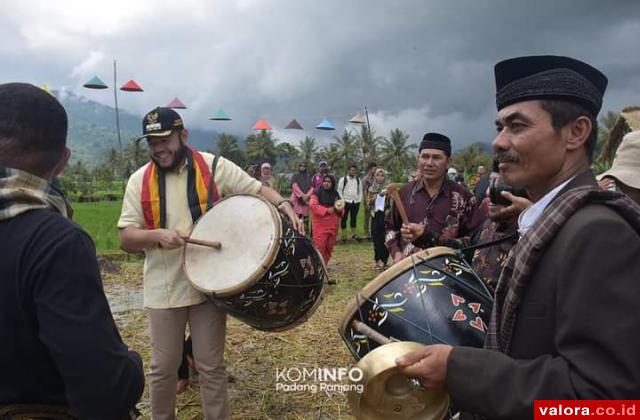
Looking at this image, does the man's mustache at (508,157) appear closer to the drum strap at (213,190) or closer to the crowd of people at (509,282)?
the crowd of people at (509,282)

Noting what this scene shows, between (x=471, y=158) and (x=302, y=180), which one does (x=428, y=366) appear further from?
(x=471, y=158)

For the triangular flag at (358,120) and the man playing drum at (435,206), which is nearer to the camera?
the man playing drum at (435,206)

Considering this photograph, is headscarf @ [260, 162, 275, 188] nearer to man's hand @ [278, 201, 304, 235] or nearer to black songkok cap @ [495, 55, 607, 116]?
man's hand @ [278, 201, 304, 235]

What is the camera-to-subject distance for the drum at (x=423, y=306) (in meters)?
1.94

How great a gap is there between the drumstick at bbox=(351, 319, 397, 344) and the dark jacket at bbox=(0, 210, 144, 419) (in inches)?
37.9

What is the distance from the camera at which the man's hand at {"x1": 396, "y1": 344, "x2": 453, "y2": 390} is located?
4.07 feet

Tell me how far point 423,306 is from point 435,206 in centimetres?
177

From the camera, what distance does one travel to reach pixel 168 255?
9.96ft

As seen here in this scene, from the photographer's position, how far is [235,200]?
3.01 metres

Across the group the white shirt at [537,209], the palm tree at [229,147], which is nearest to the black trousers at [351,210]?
the white shirt at [537,209]

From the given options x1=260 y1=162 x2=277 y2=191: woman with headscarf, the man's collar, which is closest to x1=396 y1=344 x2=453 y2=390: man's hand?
the man's collar

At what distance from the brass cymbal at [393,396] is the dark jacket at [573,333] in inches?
5.0

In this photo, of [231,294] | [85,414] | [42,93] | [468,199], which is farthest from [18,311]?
[468,199]

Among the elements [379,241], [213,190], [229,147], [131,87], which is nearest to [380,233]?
[379,241]
